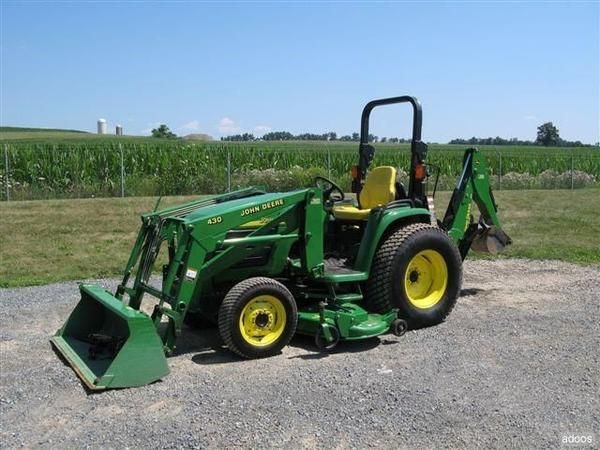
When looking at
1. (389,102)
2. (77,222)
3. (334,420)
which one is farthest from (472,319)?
(77,222)

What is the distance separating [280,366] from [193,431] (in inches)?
52.2

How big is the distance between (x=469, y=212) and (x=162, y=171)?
49.2 feet

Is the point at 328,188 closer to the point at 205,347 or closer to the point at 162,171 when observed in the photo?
the point at 205,347

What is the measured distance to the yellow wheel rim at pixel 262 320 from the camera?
5.37 m

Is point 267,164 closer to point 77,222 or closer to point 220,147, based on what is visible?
point 220,147

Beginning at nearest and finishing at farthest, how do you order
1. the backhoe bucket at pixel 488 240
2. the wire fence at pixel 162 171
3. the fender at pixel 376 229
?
the fender at pixel 376 229 → the backhoe bucket at pixel 488 240 → the wire fence at pixel 162 171

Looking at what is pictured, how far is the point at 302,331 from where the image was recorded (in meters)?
5.86

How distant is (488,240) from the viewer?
25.6 ft

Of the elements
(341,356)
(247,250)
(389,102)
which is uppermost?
(389,102)

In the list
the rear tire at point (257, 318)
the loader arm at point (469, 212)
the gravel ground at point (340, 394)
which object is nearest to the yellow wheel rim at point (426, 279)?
the gravel ground at point (340, 394)

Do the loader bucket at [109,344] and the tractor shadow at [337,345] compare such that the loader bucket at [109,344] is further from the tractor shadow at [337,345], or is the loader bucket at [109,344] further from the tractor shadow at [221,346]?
the tractor shadow at [337,345]

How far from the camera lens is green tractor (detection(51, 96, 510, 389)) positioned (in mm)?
5234

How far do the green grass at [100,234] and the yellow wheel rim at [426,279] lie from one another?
4358 millimetres

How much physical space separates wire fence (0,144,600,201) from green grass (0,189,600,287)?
3143mm
